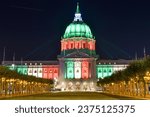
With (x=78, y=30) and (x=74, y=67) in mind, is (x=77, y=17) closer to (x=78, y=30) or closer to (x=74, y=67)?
(x=78, y=30)

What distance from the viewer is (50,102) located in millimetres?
6617

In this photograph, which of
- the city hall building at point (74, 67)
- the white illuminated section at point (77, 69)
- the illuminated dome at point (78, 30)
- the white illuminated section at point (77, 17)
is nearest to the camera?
the city hall building at point (74, 67)

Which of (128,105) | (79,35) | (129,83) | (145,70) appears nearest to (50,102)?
(128,105)

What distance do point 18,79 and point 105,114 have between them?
205ft

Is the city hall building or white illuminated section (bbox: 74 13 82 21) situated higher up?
white illuminated section (bbox: 74 13 82 21)

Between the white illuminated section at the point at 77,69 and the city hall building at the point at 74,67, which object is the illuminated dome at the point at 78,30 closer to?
the city hall building at the point at 74,67

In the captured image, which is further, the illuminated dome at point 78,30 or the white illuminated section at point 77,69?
the illuminated dome at point 78,30

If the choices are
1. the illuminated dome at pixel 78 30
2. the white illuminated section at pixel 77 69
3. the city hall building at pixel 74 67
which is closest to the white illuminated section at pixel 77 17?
the illuminated dome at pixel 78 30

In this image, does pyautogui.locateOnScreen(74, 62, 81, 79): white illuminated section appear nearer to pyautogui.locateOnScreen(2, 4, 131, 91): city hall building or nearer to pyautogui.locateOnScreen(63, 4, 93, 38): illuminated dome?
pyautogui.locateOnScreen(2, 4, 131, 91): city hall building

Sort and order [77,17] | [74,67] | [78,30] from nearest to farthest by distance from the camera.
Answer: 1. [74,67]
2. [78,30]
3. [77,17]

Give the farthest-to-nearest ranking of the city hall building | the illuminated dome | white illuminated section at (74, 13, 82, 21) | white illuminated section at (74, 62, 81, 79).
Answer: white illuminated section at (74, 13, 82, 21)
the illuminated dome
white illuminated section at (74, 62, 81, 79)
the city hall building

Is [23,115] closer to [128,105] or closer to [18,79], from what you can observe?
[128,105]

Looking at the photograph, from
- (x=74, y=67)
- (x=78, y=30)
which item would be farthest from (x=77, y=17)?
(x=74, y=67)

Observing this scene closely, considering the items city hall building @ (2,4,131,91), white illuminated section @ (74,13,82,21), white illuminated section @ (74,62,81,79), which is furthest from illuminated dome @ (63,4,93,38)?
white illuminated section @ (74,62,81,79)
